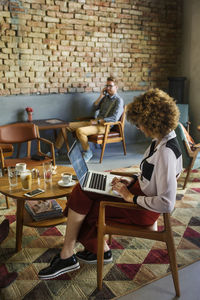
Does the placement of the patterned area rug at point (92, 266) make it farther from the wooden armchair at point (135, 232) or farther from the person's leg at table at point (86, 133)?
the person's leg at table at point (86, 133)

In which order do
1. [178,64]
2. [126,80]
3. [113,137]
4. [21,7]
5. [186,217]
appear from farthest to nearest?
[178,64] < [126,80] < [113,137] < [21,7] < [186,217]

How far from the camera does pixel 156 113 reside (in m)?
1.82

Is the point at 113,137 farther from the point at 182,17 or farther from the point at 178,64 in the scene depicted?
the point at 182,17

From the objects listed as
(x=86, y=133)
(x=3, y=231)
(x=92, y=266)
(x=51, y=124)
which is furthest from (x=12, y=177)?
(x=86, y=133)

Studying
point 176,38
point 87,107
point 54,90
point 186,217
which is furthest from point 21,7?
point 186,217

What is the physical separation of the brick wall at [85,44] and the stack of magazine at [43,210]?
274 cm

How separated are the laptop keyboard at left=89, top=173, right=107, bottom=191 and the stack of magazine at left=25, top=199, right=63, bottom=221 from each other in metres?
0.57

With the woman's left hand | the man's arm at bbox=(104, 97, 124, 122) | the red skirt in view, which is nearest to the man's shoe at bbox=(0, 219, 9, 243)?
the red skirt

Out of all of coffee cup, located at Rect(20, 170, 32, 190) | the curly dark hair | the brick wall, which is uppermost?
the brick wall

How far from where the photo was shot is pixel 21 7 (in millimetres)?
4641

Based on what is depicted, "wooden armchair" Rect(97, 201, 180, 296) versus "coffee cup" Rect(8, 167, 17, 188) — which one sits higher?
"coffee cup" Rect(8, 167, 17, 188)

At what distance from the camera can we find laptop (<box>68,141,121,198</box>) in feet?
6.57

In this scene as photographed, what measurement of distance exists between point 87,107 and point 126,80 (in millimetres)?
1048

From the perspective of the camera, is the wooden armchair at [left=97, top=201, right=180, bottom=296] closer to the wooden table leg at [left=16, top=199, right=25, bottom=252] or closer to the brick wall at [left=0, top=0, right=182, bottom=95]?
the wooden table leg at [left=16, top=199, right=25, bottom=252]
